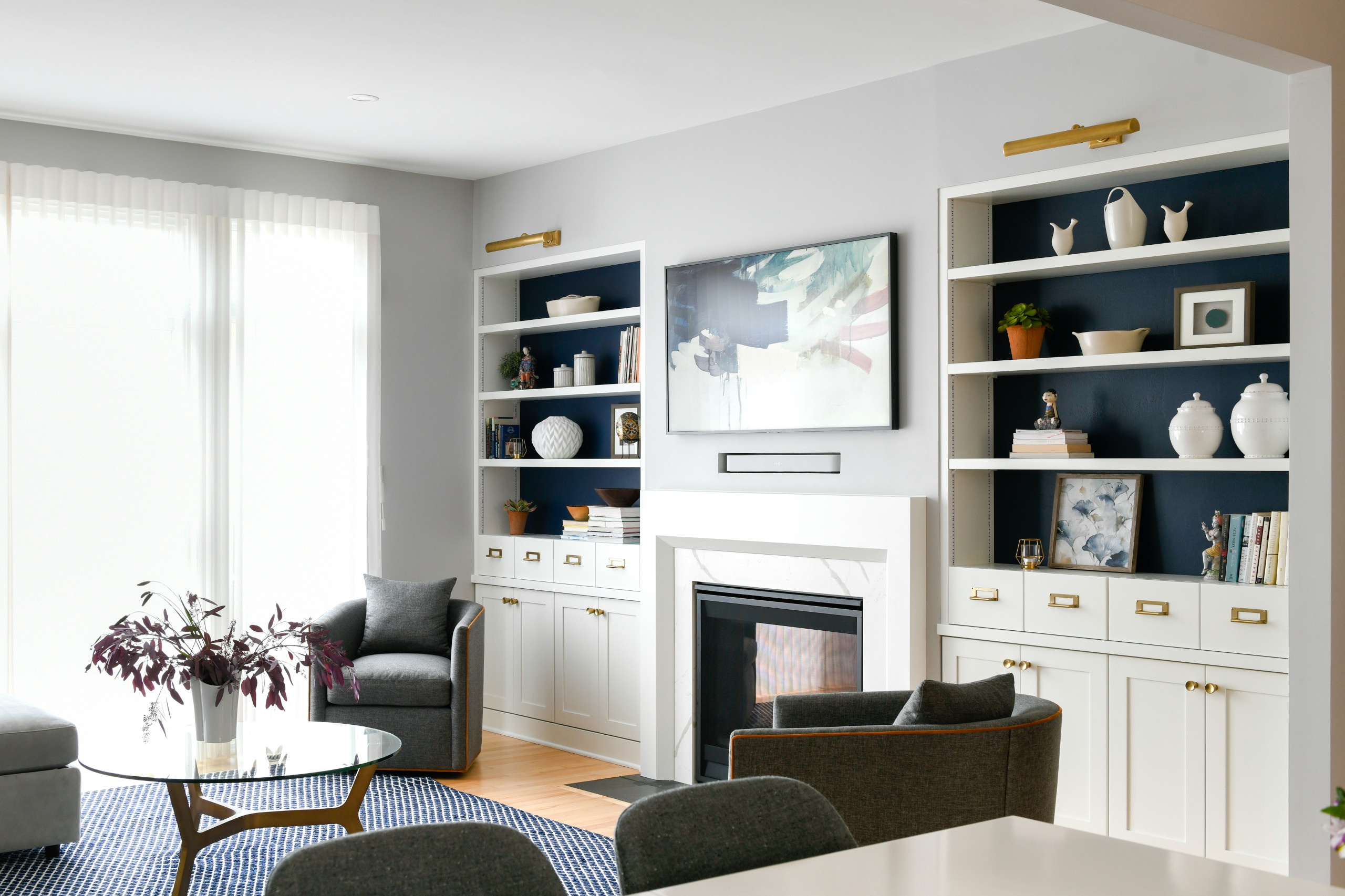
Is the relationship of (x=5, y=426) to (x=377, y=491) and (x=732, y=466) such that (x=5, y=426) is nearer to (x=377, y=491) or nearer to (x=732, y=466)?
(x=377, y=491)

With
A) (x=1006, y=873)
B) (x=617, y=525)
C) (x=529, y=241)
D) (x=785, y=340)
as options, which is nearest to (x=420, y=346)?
(x=529, y=241)

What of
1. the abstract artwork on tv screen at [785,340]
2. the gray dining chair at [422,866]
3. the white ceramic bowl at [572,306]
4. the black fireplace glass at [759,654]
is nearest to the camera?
the gray dining chair at [422,866]

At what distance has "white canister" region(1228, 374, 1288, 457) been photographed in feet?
12.1

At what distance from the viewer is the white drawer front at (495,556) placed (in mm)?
6340

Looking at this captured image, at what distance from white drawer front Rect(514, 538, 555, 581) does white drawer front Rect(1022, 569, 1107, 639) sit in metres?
2.58

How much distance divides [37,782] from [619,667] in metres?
2.46

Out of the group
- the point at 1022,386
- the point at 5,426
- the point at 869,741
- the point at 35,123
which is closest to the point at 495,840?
the point at 869,741

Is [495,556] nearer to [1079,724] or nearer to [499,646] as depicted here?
[499,646]

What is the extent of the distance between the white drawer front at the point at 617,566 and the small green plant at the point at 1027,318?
2.05 meters

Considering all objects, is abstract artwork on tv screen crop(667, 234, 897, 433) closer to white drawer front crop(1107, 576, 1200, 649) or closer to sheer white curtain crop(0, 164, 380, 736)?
white drawer front crop(1107, 576, 1200, 649)

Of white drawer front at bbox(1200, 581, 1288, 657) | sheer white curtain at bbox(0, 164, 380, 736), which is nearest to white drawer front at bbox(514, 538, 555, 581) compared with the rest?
sheer white curtain at bbox(0, 164, 380, 736)

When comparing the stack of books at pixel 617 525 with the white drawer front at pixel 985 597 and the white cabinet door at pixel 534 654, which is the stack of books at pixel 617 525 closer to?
the white cabinet door at pixel 534 654

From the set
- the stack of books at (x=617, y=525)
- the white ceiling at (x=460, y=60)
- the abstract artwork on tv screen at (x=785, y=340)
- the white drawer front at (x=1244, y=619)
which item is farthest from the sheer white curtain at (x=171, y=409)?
the white drawer front at (x=1244, y=619)

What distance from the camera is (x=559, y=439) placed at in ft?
20.4
